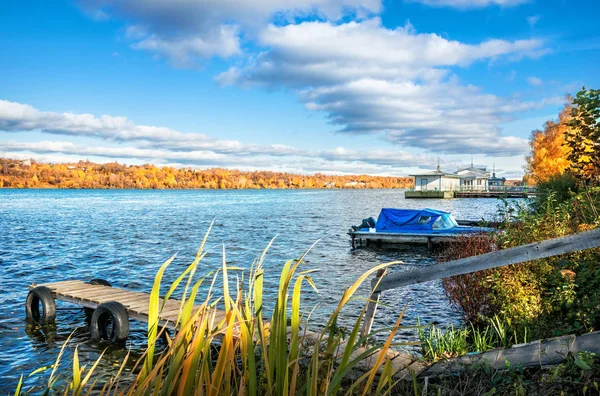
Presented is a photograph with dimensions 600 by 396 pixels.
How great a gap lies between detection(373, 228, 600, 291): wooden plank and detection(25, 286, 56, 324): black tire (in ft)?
32.7

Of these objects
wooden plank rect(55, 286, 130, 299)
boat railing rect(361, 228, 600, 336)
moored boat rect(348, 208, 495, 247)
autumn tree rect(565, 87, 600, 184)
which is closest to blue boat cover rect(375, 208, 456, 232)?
moored boat rect(348, 208, 495, 247)

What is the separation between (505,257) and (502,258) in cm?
3

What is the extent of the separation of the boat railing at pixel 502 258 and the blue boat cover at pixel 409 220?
21.4 m

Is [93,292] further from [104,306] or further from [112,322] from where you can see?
[112,322]

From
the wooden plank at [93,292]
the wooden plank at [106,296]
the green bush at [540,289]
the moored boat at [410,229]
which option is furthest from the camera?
the moored boat at [410,229]

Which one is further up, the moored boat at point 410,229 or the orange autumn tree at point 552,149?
the orange autumn tree at point 552,149

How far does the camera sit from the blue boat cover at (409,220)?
26219 mm

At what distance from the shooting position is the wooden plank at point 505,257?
3.92 metres

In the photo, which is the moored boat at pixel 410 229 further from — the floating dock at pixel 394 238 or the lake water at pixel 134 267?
the lake water at pixel 134 267

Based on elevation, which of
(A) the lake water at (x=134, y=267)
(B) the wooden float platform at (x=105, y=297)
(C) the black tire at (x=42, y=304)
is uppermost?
(B) the wooden float platform at (x=105, y=297)

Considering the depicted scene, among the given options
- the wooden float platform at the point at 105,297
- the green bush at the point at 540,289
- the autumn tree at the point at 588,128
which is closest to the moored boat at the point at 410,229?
the autumn tree at the point at 588,128

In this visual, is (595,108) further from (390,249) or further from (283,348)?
(390,249)

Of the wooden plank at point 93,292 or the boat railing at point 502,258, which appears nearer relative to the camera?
the boat railing at point 502,258

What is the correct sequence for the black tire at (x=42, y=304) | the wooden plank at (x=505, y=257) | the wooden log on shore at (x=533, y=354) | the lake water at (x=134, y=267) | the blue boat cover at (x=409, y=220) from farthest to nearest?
the blue boat cover at (x=409, y=220) → the black tire at (x=42, y=304) → the lake water at (x=134, y=267) → the wooden log on shore at (x=533, y=354) → the wooden plank at (x=505, y=257)
